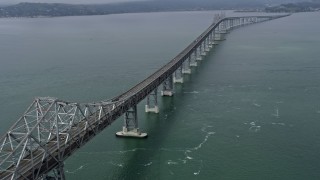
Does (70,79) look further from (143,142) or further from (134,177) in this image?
(134,177)

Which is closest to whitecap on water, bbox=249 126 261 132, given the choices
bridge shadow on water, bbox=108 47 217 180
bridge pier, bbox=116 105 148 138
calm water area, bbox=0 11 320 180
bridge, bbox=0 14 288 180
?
calm water area, bbox=0 11 320 180

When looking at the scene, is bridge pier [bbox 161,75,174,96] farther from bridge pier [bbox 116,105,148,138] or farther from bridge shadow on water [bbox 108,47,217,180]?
bridge pier [bbox 116,105,148,138]

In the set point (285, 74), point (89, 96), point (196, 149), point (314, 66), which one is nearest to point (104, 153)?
point (196, 149)

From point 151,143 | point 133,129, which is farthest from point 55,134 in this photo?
point 133,129

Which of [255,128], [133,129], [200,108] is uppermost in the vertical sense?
[200,108]

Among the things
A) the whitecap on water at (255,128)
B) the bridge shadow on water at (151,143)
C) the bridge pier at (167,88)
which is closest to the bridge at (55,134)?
the bridge shadow on water at (151,143)

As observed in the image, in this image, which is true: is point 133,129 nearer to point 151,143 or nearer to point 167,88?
point 151,143
